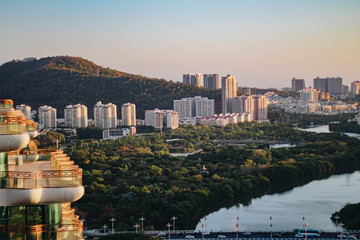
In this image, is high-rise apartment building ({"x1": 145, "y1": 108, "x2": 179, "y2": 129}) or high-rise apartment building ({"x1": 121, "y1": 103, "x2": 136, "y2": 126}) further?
high-rise apartment building ({"x1": 121, "y1": 103, "x2": 136, "y2": 126})

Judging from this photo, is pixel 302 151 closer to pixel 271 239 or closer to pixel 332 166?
pixel 332 166

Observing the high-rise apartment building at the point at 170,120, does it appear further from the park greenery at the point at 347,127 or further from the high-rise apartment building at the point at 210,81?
the high-rise apartment building at the point at 210,81

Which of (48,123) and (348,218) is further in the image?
(48,123)

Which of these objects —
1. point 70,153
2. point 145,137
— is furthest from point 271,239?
point 145,137

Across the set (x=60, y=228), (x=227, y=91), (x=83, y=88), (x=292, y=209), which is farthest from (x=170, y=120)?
Answer: (x=60, y=228)

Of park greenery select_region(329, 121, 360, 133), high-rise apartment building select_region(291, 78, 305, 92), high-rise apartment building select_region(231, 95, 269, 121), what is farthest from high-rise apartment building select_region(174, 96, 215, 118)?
high-rise apartment building select_region(291, 78, 305, 92)

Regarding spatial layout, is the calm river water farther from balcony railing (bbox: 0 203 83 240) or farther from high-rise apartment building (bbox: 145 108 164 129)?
high-rise apartment building (bbox: 145 108 164 129)

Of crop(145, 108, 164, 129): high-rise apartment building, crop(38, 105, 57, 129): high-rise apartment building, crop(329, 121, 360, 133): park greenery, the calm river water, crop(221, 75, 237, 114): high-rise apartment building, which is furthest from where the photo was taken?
crop(221, 75, 237, 114): high-rise apartment building
